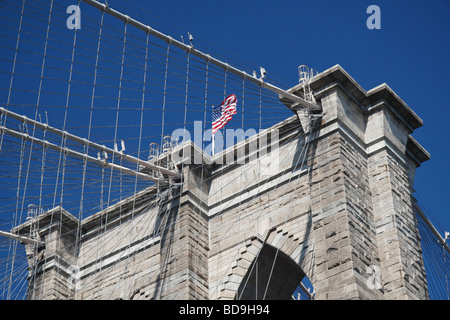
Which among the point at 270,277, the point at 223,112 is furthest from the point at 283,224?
the point at 223,112

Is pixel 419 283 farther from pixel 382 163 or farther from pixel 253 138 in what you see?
pixel 253 138

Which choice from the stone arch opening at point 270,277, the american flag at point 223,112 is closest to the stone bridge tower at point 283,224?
the stone arch opening at point 270,277

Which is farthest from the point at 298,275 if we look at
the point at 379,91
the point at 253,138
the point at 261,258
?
the point at 379,91

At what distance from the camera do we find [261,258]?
27.8 m

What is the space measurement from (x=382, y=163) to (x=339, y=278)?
4.46m

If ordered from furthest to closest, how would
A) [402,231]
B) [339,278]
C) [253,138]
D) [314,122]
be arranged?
1. [253,138]
2. [314,122]
3. [402,231]
4. [339,278]

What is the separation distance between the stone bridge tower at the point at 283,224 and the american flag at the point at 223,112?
2.91 metres

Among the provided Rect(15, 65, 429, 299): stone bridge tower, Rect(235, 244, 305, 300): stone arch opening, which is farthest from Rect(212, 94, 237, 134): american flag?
Rect(235, 244, 305, 300): stone arch opening

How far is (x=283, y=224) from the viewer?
2720cm

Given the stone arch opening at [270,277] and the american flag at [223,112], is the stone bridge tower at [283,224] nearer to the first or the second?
the stone arch opening at [270,277]

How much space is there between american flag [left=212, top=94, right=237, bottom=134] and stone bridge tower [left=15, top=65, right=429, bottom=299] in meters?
2.91

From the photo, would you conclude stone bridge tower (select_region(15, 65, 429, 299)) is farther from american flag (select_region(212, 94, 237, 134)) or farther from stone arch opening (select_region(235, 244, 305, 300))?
american flag (select_region(212, 94, 237, 134))

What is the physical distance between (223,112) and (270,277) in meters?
7.12

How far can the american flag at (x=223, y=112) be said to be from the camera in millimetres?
32156
